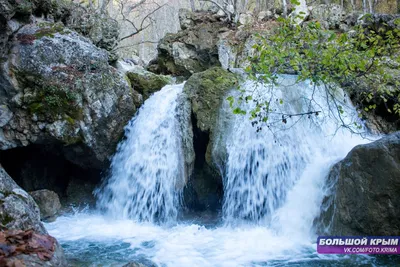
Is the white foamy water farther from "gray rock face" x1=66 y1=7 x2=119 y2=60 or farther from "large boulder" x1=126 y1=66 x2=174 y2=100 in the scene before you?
"gray rock face" x1=66 y1=7 x2=119 y2=60

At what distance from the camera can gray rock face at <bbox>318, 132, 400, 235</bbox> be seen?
19.9ft

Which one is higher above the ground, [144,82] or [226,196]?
[144,82]

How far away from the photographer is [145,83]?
11.5m

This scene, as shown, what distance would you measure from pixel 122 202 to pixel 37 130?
117 inches

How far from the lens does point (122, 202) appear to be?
30.9 feet

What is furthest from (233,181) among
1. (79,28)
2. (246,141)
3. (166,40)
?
(166,40)

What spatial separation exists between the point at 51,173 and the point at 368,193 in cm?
923

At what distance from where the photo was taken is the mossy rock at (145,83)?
11.4m

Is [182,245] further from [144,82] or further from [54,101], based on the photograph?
[144,82]

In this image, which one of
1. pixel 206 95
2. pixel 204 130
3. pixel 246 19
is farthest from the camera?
→ pixel 246 19

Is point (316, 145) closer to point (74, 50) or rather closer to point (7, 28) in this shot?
point (74, 50)

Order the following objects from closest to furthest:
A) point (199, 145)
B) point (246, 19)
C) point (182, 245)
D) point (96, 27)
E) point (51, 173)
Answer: point (182, 245) < point (199, 145) < point (51, 173) < point (96, 27) < point (246, 19)

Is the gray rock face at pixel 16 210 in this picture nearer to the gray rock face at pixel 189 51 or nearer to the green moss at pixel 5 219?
the green moss at pixel 5 219

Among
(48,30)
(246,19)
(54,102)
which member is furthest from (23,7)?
(246,19)
